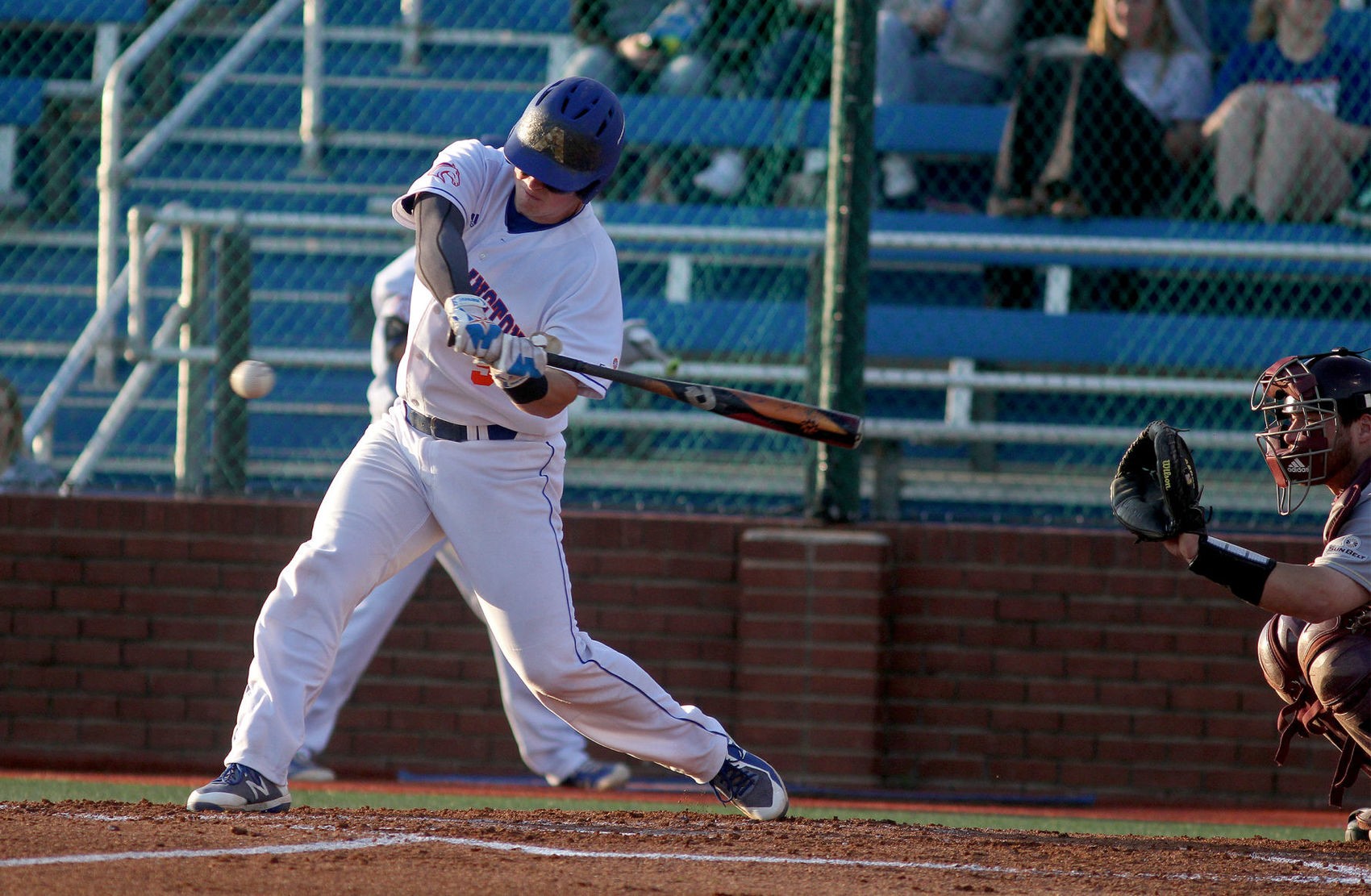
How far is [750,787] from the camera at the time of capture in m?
4.07

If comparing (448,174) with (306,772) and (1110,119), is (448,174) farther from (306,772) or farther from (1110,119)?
(1110,119)

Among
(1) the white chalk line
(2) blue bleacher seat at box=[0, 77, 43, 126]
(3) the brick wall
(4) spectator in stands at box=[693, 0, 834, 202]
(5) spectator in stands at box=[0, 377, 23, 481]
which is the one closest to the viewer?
(1) the white chalk line

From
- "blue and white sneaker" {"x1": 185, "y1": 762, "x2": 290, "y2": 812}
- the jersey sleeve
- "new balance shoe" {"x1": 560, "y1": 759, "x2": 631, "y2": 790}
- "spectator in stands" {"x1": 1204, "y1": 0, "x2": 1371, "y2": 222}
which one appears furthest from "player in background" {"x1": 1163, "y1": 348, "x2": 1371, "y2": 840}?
"spectator in stands" {"x1": 1204, "y1": 0, "x2": 1371, "y2": 222}

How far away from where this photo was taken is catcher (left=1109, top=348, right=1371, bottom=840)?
11.3ft

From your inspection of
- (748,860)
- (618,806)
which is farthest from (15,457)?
(748,860)

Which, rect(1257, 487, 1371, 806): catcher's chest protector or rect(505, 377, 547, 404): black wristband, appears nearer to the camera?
rect(505, 377, 547, 404): black wristband

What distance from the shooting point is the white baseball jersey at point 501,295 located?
3.76 m

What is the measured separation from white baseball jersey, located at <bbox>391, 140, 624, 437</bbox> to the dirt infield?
1.01 m

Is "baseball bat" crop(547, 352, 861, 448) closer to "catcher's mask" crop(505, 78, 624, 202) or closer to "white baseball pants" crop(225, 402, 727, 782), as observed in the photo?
"white baseball pants" crop(225, 402, 727, 782)

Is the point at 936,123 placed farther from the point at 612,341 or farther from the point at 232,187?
the point at 612,341

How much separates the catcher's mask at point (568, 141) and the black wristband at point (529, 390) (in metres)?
0.53

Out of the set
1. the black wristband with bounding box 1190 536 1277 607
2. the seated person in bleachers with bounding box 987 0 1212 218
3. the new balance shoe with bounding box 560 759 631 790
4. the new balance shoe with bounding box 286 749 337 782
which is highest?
the seated person in bleachers with bounding box 987 0 1212 218

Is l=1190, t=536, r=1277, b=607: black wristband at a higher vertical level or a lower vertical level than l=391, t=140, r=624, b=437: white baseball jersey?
lower

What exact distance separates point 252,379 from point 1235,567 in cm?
349
